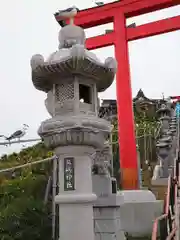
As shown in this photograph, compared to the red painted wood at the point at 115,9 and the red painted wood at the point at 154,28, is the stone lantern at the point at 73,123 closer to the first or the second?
the red painted wood at the point at 154,28

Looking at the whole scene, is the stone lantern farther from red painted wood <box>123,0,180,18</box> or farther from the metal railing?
red painted wood <box>123,0,180,18</box>

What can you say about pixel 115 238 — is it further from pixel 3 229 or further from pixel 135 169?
pixel 135 169

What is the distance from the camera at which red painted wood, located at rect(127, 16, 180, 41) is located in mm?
11039

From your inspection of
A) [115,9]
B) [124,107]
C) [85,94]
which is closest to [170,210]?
[85,94]

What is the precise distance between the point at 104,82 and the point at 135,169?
547cm

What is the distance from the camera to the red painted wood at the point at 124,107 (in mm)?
9578

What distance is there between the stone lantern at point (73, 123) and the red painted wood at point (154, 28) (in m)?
7.09

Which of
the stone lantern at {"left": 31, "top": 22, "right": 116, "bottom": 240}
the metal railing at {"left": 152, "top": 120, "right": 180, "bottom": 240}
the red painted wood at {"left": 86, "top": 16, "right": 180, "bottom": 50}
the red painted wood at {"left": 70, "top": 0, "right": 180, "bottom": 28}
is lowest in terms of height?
the metal railing at {"left": 152, "top": 120, "right": 180, "bottom": 240}

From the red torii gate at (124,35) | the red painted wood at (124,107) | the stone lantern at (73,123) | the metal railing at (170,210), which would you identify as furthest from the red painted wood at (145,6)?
the stone lantern at (73,123)

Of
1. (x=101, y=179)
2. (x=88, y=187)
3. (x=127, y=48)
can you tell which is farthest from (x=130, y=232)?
(x=127, y=48)

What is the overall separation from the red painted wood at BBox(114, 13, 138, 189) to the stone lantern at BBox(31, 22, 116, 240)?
547cm

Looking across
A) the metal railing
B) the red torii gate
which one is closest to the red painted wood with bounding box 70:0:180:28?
the red torii gate

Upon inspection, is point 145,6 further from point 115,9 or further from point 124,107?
point 124,107

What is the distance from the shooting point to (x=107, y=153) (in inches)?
211
